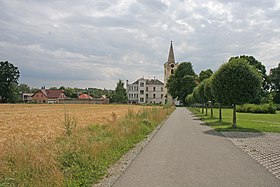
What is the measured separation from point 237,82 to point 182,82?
254 feet

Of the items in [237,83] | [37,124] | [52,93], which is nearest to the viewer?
[237,83]

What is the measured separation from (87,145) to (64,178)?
2816 millimetres

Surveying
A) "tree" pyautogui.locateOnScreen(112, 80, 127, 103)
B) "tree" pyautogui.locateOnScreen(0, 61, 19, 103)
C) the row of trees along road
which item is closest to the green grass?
the row of trees along road

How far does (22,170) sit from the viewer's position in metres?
6.91

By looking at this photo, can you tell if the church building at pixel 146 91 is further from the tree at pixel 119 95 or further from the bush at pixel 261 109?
the bush at pixel 261 109

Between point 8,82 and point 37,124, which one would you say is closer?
point 37,124

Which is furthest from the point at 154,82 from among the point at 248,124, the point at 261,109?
the point at 248,124

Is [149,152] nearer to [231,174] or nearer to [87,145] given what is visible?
[87,145]

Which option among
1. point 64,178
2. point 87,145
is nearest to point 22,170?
point 64,178

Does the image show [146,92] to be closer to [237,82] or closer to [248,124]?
[248,124]

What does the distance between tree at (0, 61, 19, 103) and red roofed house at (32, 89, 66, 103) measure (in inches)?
1097

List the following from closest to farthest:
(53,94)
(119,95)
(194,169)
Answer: (194,169)
(119,95)
(53,94)

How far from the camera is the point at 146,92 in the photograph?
145125mm

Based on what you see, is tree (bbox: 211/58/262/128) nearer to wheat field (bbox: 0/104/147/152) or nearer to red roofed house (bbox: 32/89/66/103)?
wheat field (bbox: 0/104/147/152)
